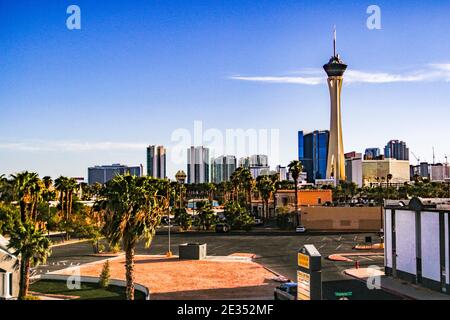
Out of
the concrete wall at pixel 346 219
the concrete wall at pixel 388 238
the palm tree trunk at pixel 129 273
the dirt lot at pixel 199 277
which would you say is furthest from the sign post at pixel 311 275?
the concrete wall at pixel 346 219

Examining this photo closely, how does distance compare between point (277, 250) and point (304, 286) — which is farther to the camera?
point (277, 250)

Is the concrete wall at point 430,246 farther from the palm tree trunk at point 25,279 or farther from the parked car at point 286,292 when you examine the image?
the palm tree trunk at point 25,279

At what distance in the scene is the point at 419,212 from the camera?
37156 mm

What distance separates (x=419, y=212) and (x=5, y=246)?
89.4 feet

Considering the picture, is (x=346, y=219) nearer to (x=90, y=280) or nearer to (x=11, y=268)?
(x=90, y=280)

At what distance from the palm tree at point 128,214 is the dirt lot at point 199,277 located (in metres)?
4.70

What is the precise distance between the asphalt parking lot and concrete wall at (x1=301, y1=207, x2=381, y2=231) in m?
8.07

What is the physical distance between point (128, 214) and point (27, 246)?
6413 millimetres

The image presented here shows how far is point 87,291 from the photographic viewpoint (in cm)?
3662

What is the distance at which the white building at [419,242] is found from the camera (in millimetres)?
34469

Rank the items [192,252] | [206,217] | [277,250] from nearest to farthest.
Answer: [192,252] < [277,250] < [206,217]

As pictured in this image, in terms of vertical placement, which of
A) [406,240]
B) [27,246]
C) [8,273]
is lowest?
[8,273]

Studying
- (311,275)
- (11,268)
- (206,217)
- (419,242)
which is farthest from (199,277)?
(206,217)

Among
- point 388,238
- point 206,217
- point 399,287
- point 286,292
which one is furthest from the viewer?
point 206,217
